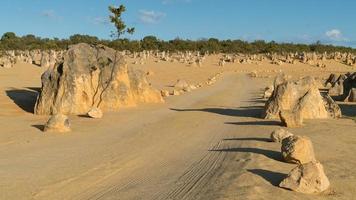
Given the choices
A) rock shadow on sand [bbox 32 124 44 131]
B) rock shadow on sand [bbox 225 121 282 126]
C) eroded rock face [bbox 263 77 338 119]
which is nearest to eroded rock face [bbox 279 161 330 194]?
rock shadow on sand [bbox 225 121 282 126]

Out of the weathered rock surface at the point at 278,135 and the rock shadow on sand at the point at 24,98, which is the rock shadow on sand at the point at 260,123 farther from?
the rock shadow on sand at the point at 24,98

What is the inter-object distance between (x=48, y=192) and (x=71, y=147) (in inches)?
145

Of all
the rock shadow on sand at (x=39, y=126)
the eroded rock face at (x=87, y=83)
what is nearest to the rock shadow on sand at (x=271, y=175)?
the rock shadow on sand at (x=39, y=126)

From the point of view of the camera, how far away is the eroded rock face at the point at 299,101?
49.0 feet

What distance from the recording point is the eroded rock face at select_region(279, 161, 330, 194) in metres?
6.93

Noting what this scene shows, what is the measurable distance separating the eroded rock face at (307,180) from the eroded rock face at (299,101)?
780 cm

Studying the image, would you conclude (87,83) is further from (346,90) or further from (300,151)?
(300,151)

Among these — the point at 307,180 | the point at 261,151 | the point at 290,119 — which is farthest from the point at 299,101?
the point at 307,180

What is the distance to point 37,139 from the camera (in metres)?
12.0

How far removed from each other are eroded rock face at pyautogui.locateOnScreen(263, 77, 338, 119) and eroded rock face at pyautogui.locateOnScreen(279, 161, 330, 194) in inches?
307

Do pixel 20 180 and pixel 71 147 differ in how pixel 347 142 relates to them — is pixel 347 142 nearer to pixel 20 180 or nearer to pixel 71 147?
pixel 71 147

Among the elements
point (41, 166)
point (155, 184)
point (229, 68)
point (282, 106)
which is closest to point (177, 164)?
point (155, 184)

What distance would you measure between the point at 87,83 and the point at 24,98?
3760 mm

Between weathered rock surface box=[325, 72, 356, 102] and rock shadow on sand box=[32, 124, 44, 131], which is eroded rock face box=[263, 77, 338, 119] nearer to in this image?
weathered rock surface box=[325, 72, 356, 102]
